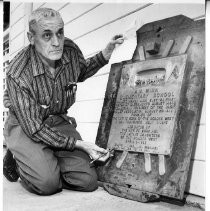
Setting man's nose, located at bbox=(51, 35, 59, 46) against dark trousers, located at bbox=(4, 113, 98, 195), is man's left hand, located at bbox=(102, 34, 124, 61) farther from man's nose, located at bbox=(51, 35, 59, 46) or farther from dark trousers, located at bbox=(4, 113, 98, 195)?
dark trousers, located at bbox=(4, 113, 98, 195)

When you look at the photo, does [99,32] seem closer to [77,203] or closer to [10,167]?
[10,167]

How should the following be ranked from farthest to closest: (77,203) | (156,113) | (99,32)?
(99,32)
(156,113)
(77,203)

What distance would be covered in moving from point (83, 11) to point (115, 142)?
4.75 feet

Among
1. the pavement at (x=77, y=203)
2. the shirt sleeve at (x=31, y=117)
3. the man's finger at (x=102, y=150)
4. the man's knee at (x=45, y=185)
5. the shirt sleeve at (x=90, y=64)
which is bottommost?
the pavement at (x=77, y=203)

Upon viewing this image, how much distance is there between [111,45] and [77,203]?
110 centimetres

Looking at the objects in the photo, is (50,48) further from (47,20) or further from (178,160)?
(178,160)

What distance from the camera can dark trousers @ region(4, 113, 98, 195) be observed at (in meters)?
1.91

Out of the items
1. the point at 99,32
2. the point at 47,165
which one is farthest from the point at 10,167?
the point at 99,32

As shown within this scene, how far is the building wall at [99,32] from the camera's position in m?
1.76

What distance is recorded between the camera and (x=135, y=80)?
2.06 metres

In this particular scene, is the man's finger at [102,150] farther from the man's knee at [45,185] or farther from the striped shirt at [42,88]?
the man's knee at [45,185]

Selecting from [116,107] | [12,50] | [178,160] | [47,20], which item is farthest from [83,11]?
[12,50]

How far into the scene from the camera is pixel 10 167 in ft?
7.45

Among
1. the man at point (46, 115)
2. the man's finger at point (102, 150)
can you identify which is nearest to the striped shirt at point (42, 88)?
the man at point (46, 115)
